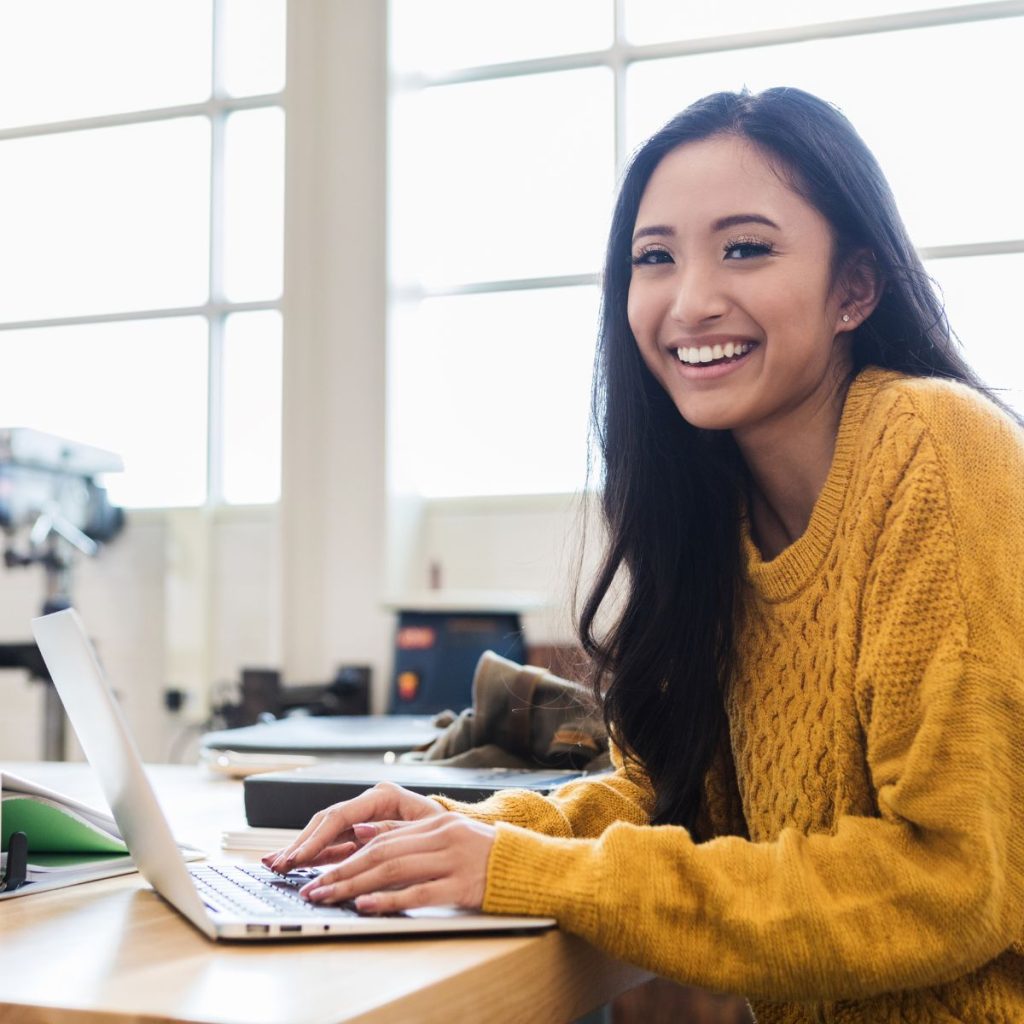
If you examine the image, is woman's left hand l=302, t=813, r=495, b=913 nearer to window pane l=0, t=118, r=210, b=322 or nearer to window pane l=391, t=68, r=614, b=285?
window pane l=391, t=68, r=614, b=285

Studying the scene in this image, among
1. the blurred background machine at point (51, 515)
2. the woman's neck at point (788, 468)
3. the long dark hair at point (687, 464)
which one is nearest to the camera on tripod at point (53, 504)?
the blurred background machine at point (51, 515)

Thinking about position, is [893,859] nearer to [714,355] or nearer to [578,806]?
[578,806]

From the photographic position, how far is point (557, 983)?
0.77 meters

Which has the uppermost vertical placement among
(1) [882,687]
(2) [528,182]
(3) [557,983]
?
(2) [528,182]

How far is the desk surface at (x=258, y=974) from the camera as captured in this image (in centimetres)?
59

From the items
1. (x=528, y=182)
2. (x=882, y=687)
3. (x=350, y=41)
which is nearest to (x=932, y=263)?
(x=528, y=182)

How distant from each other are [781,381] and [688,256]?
0.45 feet

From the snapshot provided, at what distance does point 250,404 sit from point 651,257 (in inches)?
87.6

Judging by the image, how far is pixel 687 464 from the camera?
1279mm

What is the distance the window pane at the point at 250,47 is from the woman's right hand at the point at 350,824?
2.67 meters

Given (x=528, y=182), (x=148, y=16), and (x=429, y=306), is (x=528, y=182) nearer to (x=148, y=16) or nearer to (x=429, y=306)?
(x=429, y=306)

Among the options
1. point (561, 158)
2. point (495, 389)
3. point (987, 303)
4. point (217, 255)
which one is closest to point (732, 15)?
point (561, 158)

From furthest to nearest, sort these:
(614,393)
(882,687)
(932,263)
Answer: (932,263), (614,393), (882,687)

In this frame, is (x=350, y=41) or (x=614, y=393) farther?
(x=350, y=41)
